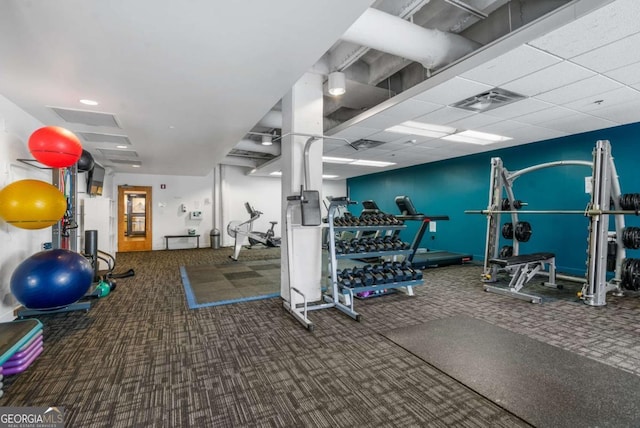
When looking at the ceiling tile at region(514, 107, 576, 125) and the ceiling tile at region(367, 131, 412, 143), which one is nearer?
the ceiling tile at region(514, 107, 576, 125)

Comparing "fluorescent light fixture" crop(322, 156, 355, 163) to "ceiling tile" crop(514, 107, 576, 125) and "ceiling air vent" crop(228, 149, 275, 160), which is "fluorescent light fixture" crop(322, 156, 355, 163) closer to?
"ceiling air vent" crop(228, 149, 275, 160)

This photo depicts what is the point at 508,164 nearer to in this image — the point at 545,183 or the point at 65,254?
the point at 545,183

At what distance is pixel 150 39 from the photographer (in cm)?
242

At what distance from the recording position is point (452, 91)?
3.65 metres

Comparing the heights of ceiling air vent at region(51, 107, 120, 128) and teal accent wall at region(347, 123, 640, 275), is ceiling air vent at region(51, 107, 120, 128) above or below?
above

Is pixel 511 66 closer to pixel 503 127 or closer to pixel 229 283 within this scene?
pixel 503 127

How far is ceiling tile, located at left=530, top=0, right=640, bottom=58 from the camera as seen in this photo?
2.22 metres

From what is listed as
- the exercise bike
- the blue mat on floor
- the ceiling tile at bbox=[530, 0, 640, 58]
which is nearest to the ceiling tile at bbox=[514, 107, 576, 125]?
the ceiling tile at bbox=[530, 0, 640, 58]

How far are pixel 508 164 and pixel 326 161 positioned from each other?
4.36m

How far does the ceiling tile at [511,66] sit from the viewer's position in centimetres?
285

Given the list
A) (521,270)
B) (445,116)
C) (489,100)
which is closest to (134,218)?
(445,116)

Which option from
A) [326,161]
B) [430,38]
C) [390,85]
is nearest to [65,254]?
[430,38]

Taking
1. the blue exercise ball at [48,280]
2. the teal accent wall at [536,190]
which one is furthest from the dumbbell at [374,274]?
the teal accent wall at [536,190]

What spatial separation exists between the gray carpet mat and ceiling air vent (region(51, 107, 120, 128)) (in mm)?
4671
